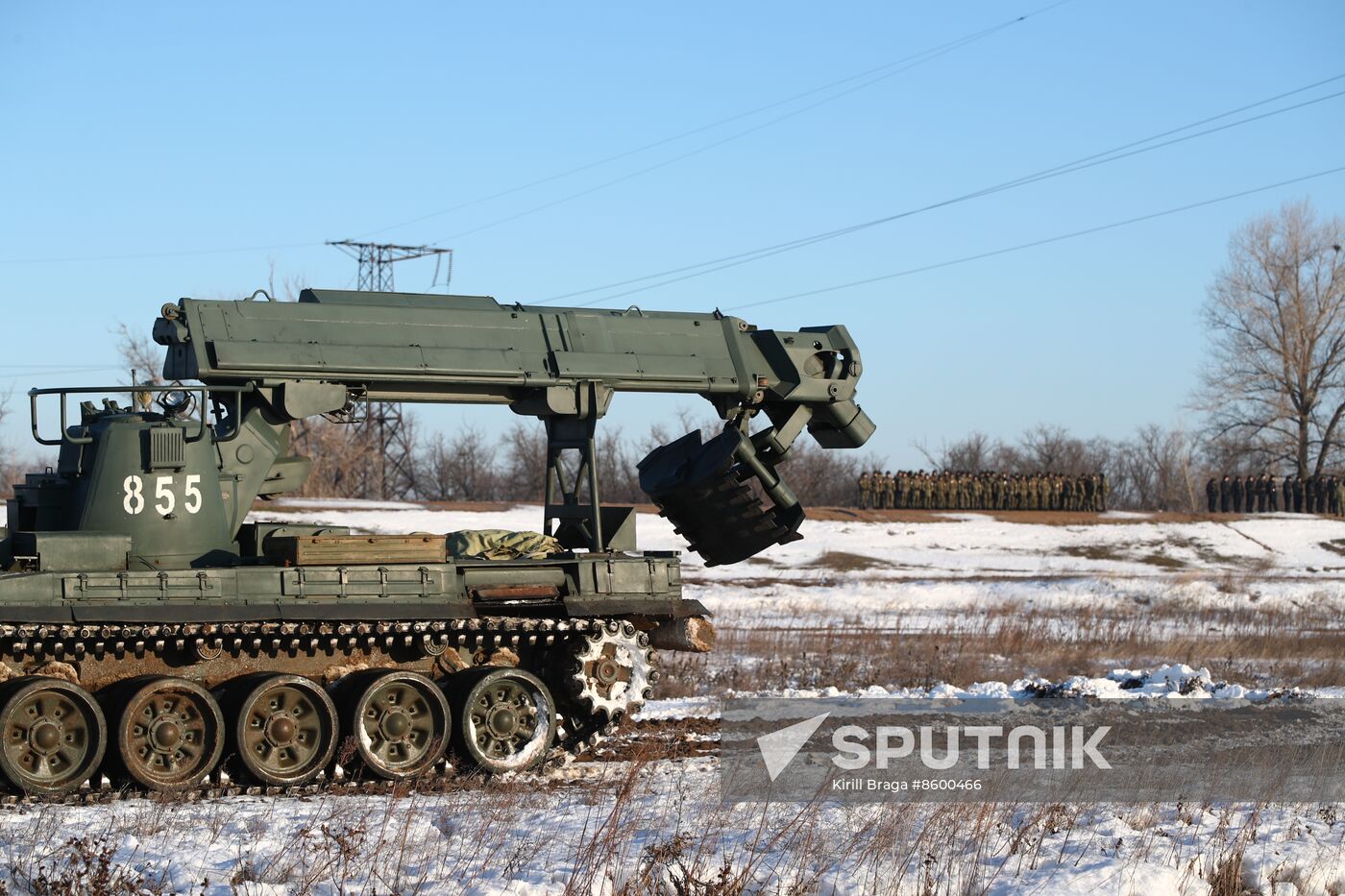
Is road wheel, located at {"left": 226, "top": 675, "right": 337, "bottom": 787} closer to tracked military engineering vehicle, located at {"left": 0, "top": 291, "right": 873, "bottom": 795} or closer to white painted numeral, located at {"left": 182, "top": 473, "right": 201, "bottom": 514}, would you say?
tracked military engineering vehicle, located at {"left": 0, "top": 291, "right": 873, "bottom": 795}

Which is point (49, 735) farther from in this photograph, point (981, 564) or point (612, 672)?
point (981, 564)

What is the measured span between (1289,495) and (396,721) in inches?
2147

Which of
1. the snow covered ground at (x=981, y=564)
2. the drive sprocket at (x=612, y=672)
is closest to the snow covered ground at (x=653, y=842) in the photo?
the drive sprocket at (x=612, y=672)

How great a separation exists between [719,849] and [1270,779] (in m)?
5.11

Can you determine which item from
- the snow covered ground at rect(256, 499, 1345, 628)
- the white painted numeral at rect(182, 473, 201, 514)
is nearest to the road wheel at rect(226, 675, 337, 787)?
the white painted numeral at rect(182, 473, 201, 514)

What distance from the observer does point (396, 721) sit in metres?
11.7

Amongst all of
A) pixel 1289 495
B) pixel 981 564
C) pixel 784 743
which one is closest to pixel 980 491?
pixel 1289 495

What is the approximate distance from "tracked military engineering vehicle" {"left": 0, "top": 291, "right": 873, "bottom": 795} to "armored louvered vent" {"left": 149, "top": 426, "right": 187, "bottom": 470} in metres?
0.02

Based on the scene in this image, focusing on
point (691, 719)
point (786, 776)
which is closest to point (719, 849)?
point (786, 776)

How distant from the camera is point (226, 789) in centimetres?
1091

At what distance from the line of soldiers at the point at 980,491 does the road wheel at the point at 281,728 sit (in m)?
46.3

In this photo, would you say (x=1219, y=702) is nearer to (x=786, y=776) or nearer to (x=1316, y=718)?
(x=1316, y=718)

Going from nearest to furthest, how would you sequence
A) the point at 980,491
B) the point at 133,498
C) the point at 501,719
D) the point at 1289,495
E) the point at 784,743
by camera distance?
the point at 133,498 → the point at 501,719 → the point at 784,743 → the point at 980,491 → the point at 1289,495

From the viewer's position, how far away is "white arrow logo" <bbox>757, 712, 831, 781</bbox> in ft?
40.9
